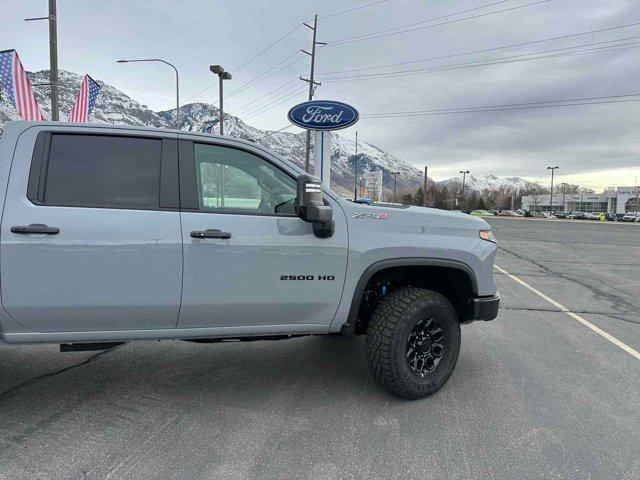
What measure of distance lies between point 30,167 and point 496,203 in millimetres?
142385

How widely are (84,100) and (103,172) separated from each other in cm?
1025

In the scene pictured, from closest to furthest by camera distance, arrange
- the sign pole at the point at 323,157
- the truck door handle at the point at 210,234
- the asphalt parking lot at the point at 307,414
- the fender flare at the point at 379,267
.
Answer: the asphalt parking lot at the point at 307,414, the truck door handle at the point at 210,234, the fender flare at the point at 379,267, the sign pole at the point at 323,157

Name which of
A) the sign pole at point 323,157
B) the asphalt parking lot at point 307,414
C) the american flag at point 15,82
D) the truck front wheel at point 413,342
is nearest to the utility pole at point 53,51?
the american flag at point 15,82

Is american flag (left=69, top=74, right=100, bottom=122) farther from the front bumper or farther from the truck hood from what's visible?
the front bumper

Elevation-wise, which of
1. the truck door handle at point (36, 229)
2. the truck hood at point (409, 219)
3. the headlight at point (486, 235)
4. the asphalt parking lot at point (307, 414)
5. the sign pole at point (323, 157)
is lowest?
the asphalt parking lot at point (307, 414)

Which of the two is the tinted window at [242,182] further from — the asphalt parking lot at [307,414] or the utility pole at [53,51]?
the utility pole at [53,51]

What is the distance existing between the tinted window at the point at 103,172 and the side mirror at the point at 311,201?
0.98 m

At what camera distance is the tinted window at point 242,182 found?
10.8ft

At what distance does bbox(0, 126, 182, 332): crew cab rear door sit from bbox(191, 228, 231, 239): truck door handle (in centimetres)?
13

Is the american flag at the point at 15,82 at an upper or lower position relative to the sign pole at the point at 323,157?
upper

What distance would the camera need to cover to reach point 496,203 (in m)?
134

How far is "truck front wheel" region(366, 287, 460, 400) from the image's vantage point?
3516mm

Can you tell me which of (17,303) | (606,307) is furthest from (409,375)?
(606,307)

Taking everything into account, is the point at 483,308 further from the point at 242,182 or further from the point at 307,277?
the point at 242,182
